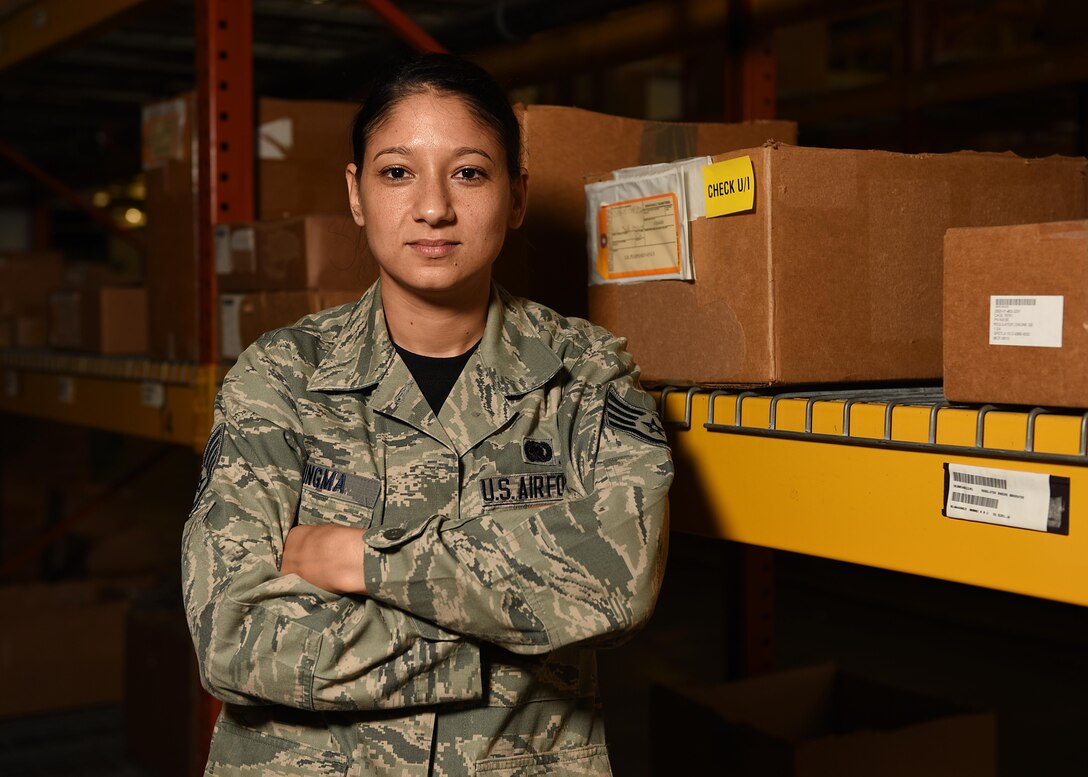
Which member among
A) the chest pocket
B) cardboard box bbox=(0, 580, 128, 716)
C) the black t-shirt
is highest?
the black t-shirt

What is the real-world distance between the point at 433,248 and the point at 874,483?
1.65 ft

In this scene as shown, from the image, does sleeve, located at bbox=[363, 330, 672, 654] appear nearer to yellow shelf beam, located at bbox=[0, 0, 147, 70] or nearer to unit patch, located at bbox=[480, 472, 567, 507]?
unit patch, located at bbox=[480, 472, 567, 507]

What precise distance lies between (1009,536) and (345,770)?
657mm

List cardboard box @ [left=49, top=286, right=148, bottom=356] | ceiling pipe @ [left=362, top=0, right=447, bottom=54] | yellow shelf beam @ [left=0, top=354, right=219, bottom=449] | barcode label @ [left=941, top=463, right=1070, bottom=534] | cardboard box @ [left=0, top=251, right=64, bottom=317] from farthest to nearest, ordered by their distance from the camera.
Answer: cardboard box @ [left=0, top=251, right=64, bottom=317] → cardboard box @ [left=49, top=286, right=148, bottom=356] → yellow shelf beam @ [left=0, top=354, right=219, bottom=449] → ceiling pipe @ [left=362, top=0, right=447, bottom=54] → barcode label @ [left=941, top=463, right=1070, bottom=534]

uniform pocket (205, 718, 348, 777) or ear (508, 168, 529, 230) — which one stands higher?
ear (508, 168, 529, 230)

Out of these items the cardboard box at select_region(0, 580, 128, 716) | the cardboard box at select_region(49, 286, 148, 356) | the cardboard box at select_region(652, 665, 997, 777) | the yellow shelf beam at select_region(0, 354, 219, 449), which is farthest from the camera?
the cardboard box at select_region(0, 580, 128, 716)

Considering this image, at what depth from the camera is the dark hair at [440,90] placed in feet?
4.19

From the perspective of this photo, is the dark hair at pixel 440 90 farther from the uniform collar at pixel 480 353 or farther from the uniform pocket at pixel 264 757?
the uniform pocket at pixel 264 757

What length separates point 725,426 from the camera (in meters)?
1.28

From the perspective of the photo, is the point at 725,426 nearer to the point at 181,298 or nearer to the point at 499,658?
the point at 499,658

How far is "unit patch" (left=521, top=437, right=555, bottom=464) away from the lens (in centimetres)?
124

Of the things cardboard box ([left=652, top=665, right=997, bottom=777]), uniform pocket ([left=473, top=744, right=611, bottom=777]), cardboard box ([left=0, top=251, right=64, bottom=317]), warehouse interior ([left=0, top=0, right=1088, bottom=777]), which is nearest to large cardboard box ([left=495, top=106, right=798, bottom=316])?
warehouse interior ([left=0, top=0, right=1088, bottom=777])

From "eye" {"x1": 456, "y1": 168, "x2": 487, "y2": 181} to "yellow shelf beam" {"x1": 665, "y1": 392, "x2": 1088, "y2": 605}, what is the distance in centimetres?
33

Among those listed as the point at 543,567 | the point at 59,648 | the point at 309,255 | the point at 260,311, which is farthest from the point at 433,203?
the point at 59,648
